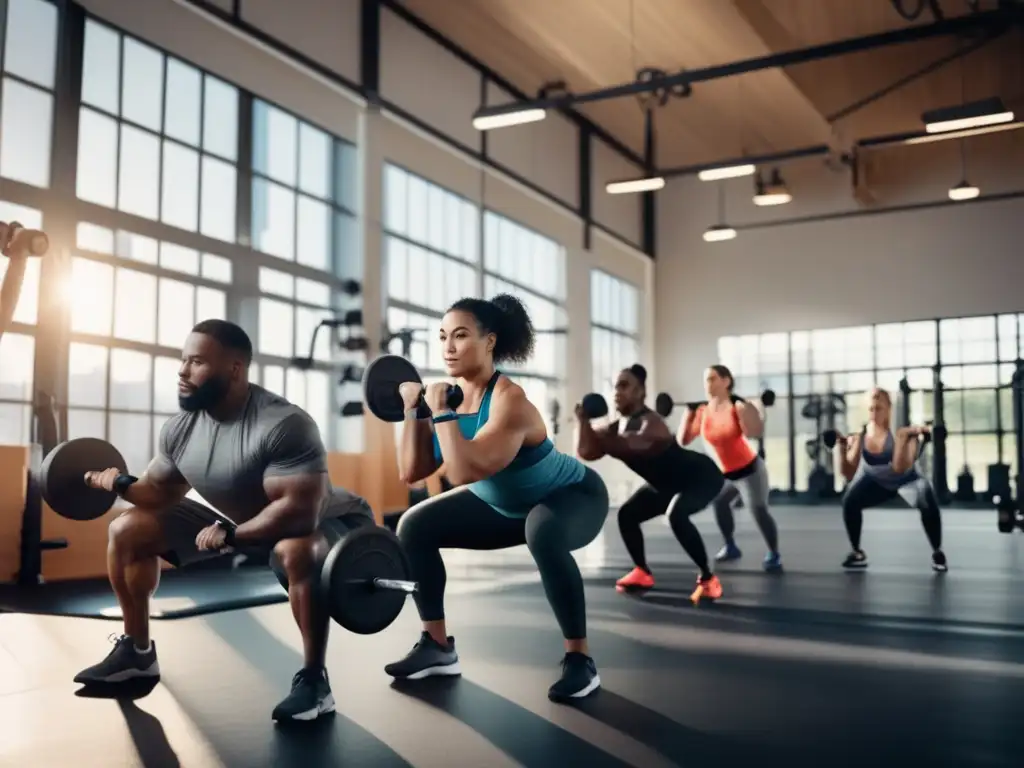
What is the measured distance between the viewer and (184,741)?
193 cm

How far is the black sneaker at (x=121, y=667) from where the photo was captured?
2408 mm

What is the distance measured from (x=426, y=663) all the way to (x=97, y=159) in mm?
4842

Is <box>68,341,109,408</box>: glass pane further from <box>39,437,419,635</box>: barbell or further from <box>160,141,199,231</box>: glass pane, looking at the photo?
<box>39,437,419,635</box>: barbell

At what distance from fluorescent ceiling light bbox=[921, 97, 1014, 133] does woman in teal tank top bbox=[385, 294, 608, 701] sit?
6256 mm

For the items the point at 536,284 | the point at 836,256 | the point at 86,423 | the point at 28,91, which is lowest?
the point at 86,423

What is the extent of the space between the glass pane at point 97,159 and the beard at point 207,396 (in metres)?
4.52

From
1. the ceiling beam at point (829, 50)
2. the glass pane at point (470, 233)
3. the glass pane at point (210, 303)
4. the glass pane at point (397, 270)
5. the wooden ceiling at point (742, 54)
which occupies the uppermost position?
the wooden ceiling at point (742, 54)

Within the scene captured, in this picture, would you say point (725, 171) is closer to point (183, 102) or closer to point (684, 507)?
point (183, 102)

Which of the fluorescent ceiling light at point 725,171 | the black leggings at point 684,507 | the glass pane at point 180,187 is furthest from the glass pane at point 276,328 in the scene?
the black leggings at point 684,507

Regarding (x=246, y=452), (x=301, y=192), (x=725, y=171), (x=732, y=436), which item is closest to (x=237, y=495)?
(x=246, y=452)

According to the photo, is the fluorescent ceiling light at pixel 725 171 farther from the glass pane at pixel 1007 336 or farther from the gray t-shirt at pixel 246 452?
the gray t-shirt at pixel 246 452

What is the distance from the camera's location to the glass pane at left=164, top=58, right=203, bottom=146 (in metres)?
6.87

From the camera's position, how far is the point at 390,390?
2146mm

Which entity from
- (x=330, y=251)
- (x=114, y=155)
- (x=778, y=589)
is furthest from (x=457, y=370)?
(x=330, y=251)
